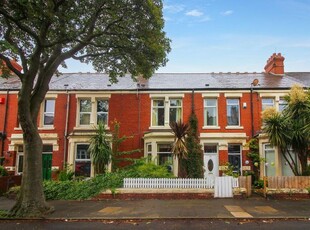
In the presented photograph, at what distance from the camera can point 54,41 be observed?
1233 cm

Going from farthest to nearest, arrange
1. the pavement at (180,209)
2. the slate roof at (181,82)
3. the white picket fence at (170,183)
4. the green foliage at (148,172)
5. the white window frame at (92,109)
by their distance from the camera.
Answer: the slate roof at (181,82) < the white window frame at (92,109) < the green foliage at (148,172) < the white picket fence at (170,183) < the pavement at (180,209)

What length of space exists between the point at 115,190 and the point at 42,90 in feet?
19.3

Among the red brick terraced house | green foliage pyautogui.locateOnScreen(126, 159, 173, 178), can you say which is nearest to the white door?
the red brick terraced house

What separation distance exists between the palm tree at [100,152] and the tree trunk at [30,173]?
6122mm

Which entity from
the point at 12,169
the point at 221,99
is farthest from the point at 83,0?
the point at 12,169

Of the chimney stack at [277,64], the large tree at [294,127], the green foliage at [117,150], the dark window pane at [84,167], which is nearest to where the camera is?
the large tree at [294,127]

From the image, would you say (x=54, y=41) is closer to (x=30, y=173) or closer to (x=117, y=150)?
(x=30, y=173)

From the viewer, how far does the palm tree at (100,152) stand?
58.3 ft

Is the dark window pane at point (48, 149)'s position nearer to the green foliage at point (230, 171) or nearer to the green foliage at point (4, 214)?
the green foliage at point (4, 214)

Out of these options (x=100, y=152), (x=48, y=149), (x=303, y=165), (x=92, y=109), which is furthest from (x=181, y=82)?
(x=48, y=149)

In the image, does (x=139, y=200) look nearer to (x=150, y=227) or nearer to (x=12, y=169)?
(x=150, y=227)

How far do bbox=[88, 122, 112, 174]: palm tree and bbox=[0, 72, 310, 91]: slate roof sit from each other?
446 centimetres

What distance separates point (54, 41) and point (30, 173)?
17.7ft

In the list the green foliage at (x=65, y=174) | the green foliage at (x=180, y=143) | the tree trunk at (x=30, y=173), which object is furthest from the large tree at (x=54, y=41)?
the green foliage at (x=65, y=174)
